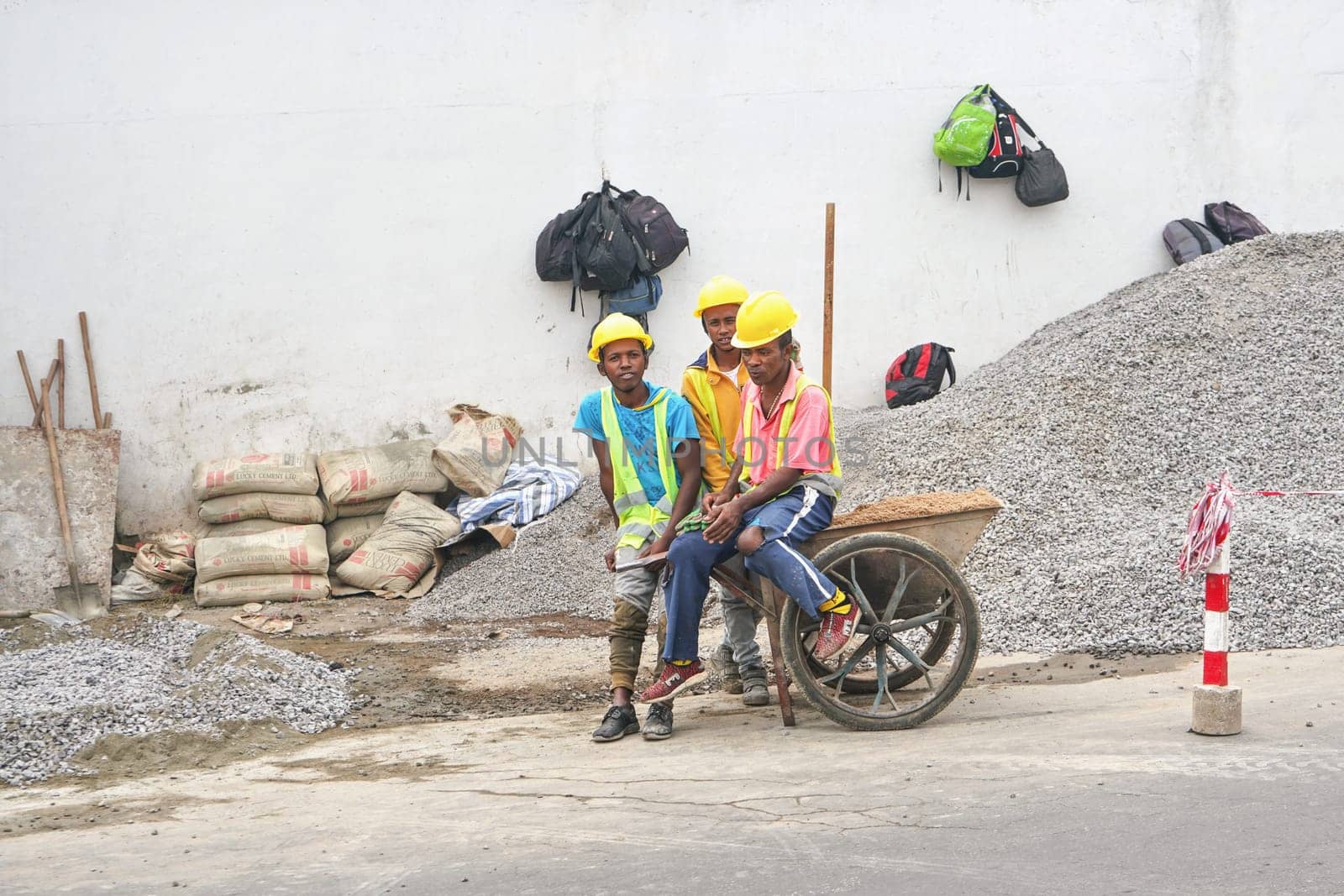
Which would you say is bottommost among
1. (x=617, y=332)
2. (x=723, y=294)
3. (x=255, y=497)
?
(x=255, y=497)

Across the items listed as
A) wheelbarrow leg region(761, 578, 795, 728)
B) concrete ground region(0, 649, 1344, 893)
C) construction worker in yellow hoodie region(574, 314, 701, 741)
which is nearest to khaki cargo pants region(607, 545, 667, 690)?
construction worker in yellow hoodie region(574, 314, 701, 741)

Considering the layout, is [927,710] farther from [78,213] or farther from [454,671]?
[78,213]

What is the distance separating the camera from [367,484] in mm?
9211

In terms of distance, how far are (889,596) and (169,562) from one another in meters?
6.16

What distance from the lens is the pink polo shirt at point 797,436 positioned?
4363 millimetres

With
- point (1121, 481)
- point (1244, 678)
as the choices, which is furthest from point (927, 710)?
point (1121, 481)

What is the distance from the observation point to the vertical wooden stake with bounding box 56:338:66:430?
9.29 meters

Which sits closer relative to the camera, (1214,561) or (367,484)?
(1214,561)

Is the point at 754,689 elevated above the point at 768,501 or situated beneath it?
situated beneath

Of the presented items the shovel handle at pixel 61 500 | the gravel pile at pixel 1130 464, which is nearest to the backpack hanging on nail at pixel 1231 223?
the gravel pile at pixel 1130 464

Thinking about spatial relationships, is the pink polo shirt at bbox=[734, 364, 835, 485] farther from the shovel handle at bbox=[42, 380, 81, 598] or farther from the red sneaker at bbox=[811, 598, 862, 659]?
the shovel handle at bbox=[42, 380, 81, 598]

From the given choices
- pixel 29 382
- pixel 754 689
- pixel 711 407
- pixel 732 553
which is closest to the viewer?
pixel 732 553

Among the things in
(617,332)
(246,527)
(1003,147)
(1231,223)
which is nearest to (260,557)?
(246,527)

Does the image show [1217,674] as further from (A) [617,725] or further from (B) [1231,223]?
(B) [1231,223]
